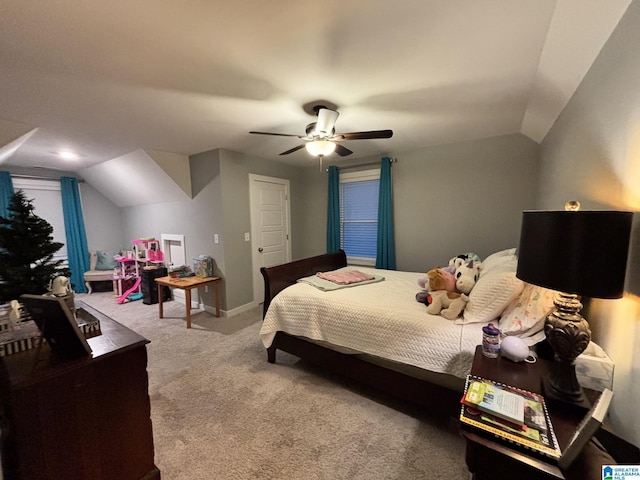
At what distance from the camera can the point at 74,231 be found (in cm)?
491

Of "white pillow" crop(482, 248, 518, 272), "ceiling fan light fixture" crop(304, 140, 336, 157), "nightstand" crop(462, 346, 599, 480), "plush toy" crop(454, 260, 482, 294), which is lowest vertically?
"nightstand" crop(462, 346, 599, 480)

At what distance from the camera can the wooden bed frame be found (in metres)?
1.68

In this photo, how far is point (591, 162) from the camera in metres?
1.45

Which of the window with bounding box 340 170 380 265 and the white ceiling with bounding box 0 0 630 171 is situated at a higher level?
the white ceiling with bounding box 0 0 630 171

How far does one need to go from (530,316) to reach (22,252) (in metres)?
2.71

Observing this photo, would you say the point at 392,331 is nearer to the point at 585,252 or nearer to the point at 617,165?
the point at 585,252

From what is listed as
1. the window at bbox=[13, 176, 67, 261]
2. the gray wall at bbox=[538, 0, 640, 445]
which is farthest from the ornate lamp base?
the window at bbox=[13, 176, 67, 261]

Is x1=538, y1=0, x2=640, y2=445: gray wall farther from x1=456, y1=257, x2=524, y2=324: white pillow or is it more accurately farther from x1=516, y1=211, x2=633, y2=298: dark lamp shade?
x1=456, y1=257, x2=524, y2=324: white pillow

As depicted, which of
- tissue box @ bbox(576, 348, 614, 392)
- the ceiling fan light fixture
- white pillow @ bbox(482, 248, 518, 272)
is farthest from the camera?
the ceiling fan light fixture

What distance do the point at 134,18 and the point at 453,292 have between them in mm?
2641

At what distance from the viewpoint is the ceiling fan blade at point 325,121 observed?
212 centimetres

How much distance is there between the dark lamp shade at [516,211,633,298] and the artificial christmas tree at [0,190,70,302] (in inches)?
85.2

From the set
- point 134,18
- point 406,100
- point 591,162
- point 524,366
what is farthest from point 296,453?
point 406,100

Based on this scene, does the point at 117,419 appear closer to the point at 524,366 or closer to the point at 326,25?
the point at 524,366
